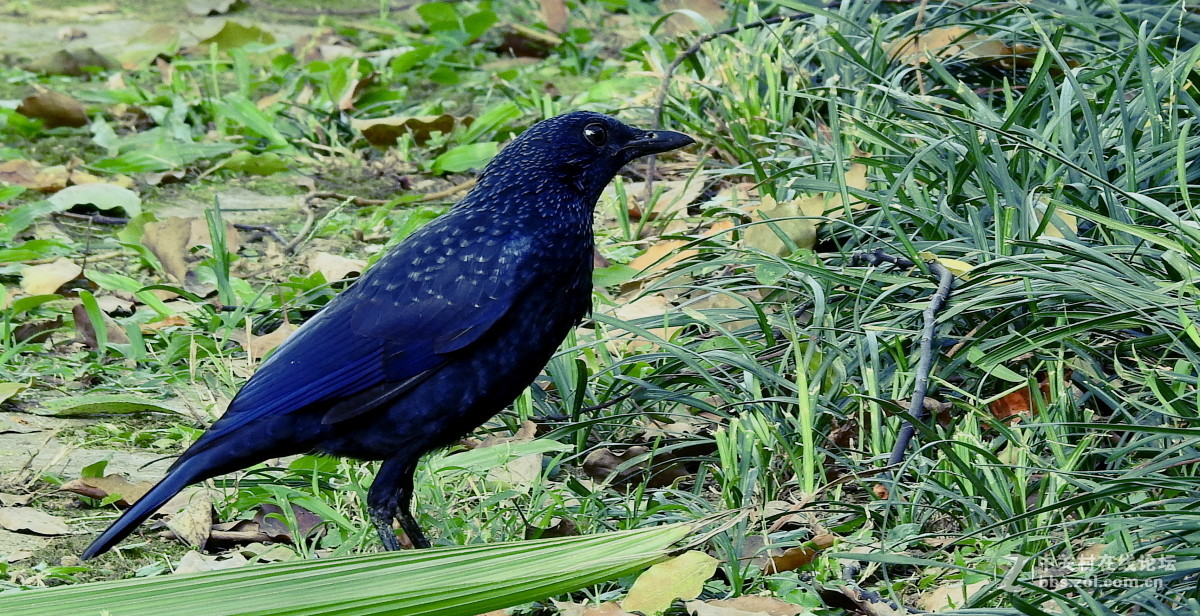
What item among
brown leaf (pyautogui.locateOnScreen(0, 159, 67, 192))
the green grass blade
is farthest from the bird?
brown leaf (pyautogui.locateOnScreen(0, 159, 67, 192))

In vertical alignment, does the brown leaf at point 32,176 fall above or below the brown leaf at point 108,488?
above

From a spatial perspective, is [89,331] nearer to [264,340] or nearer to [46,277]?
[46,277]

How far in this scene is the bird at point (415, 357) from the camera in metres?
2.92

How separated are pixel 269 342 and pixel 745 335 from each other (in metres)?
1.37

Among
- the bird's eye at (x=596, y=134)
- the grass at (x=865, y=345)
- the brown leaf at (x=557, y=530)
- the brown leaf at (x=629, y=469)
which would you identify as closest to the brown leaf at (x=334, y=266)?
the grass at (x=865, y=345)

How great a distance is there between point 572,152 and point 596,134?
10cm

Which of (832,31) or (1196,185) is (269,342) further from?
(1196,185)

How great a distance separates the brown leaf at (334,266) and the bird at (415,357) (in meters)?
1.12

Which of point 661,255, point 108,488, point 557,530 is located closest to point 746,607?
point 557,530

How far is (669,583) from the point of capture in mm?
2527

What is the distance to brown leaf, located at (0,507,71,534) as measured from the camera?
2.90m

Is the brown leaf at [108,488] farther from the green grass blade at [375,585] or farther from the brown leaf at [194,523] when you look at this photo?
the green grass blade at [375,585]

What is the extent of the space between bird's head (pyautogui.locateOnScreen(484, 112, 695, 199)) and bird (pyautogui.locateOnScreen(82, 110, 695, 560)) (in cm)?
13

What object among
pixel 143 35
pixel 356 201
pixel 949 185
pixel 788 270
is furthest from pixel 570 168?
pixel 143 35
